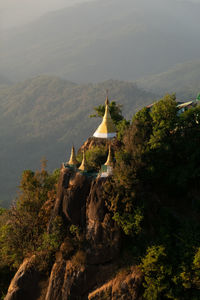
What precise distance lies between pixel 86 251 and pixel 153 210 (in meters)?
4.88

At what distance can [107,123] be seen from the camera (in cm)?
2503

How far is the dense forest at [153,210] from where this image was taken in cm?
1795

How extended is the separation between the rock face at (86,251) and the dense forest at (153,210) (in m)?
0.30

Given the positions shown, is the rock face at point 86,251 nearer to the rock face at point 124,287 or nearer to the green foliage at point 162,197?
the rock face at point 124,287

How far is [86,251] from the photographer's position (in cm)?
1994

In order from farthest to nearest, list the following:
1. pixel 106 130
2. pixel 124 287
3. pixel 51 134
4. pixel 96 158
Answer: pixel 51 134 < pixel 106 130 < pixel 96 158 < pixel 124 287

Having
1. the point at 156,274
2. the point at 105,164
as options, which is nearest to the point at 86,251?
the point at 156,274

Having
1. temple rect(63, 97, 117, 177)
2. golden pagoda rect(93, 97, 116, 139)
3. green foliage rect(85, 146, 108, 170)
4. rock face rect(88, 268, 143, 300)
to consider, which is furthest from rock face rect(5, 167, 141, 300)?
golden pagoda rect(93, 97, 116, 139)

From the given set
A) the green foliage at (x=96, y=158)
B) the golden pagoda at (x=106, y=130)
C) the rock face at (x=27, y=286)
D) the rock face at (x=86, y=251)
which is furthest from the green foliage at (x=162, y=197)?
the rock face at (x=27, y=286)

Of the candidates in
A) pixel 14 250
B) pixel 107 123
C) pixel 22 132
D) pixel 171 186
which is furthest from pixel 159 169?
pixel 22 132

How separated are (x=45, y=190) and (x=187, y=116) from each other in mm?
12747

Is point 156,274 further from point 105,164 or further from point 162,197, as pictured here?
point 105,164

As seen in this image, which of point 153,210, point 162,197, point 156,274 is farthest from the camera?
point 162,197

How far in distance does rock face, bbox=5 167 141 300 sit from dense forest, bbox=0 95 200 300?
11.7 inches
